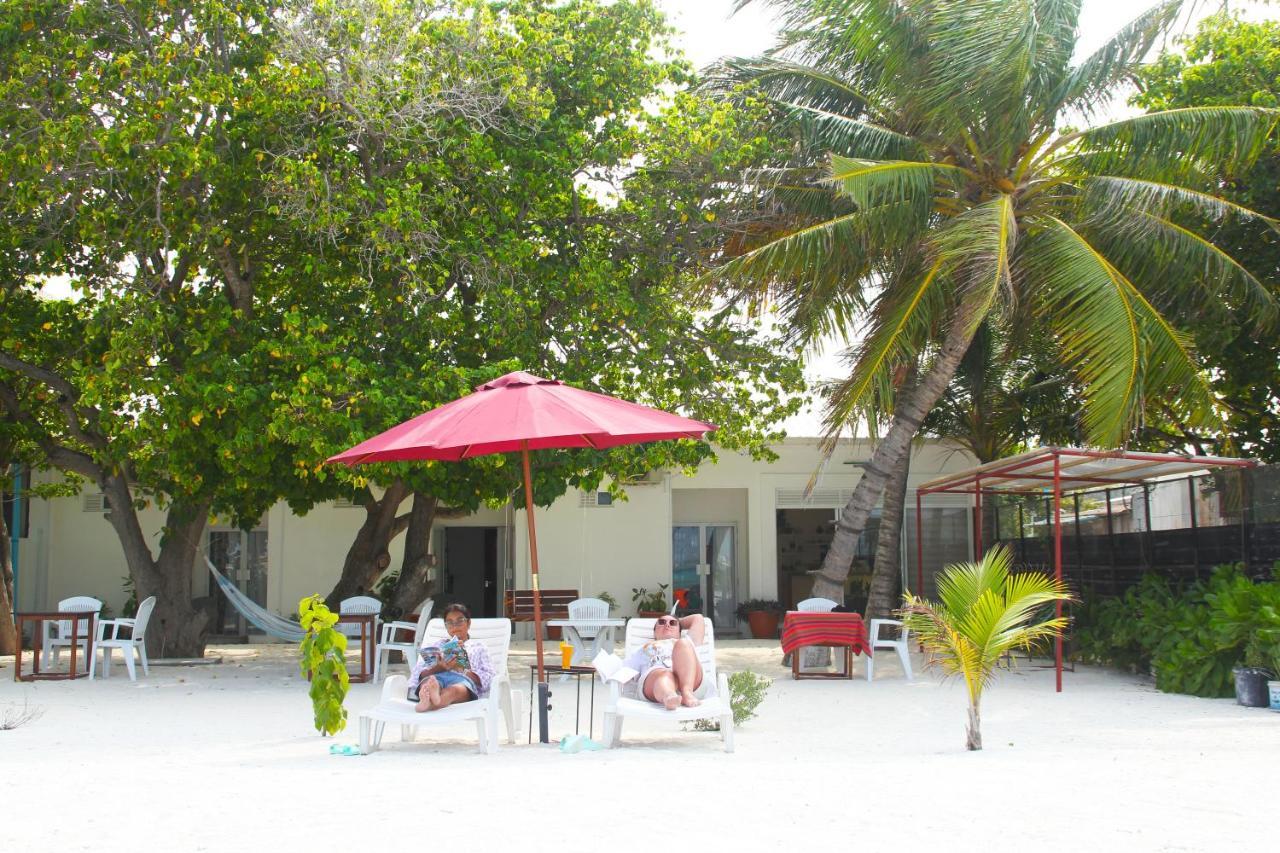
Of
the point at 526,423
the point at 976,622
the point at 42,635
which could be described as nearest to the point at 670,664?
the point at 526,423

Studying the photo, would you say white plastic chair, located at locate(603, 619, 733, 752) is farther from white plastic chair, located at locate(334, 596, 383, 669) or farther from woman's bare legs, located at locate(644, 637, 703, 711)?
white plastic chair, located at locate(334, 596, 383, 669)

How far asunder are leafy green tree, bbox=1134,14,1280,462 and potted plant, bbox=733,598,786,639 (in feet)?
23.0

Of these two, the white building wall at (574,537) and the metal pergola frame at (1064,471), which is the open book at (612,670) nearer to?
the metal pergola frame at (1064,471)

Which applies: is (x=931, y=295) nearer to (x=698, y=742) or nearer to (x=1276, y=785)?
(x=698, y=742)

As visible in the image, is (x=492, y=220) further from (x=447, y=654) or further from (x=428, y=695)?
(x=428, y=695)

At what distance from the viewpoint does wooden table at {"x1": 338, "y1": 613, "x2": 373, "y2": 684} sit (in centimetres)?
1200

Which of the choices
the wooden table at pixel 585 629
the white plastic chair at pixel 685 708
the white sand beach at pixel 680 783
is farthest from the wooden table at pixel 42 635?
the white plastic chair at pixel 685 708

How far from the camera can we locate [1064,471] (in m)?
12.8

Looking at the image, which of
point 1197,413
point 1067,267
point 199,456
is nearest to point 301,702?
point 199,456

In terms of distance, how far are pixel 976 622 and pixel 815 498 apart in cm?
1239

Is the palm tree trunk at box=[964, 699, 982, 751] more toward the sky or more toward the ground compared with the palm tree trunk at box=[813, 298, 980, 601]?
more toward the ground

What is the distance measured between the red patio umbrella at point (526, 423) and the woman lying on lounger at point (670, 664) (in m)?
0.70

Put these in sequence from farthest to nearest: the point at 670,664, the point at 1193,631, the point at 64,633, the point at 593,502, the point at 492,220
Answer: the point at 593,502, the point at 64,633, the point at 492,220, the point at 1193,631, the point at 670,664

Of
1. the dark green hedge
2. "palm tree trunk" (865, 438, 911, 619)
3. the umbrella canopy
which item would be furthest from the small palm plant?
"palm tree trunk" (865, 438, 911, 619)
